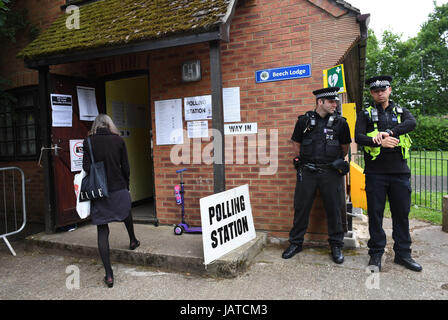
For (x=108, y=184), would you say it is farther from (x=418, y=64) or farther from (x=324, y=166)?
(x=418, y=64)

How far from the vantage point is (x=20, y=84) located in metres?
6.75

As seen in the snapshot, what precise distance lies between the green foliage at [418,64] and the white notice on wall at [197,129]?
28.9 m

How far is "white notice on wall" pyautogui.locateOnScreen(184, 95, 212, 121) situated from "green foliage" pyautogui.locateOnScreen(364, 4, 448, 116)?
94.7 ft

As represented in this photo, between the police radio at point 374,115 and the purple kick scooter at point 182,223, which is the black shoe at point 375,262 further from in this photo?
the purple kick scooter at point 182,223

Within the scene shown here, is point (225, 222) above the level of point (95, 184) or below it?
below

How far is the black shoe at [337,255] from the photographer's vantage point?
3.99m

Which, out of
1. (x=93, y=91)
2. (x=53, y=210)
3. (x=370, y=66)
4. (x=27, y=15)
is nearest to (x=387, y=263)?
(x=53, y=210)

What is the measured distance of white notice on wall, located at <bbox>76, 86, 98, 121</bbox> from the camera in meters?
5.54

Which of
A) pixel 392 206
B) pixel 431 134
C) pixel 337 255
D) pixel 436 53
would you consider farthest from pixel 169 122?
pixel 436 53

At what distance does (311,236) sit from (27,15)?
6995 mm

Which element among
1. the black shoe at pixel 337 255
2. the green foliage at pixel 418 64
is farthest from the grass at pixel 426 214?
the green foliage at pixel 418 64

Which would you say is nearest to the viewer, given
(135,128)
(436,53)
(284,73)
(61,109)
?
(284,73)

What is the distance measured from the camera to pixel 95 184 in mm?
3539

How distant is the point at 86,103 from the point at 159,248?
3.00 m
